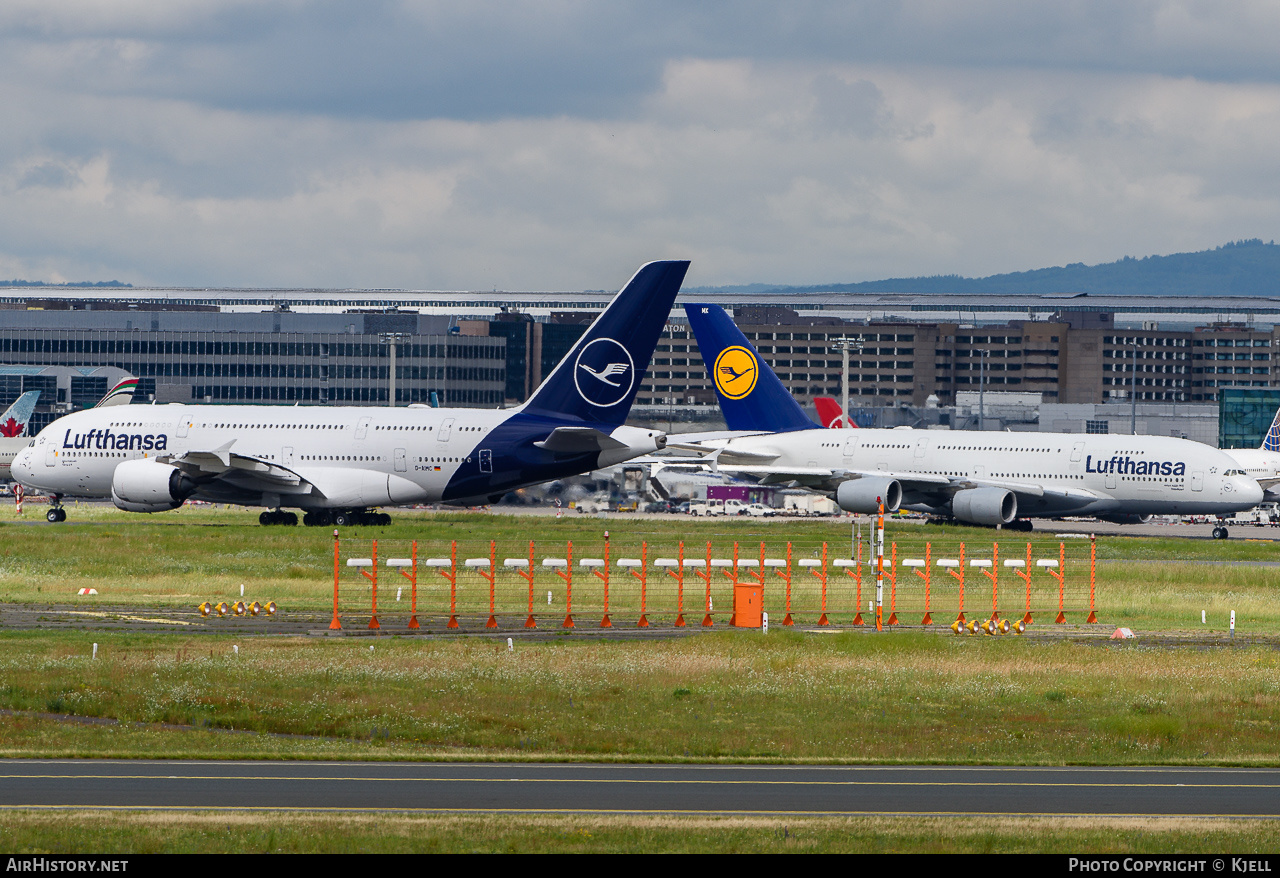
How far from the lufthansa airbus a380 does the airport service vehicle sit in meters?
17.8

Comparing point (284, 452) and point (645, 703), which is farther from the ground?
point (284, 452)

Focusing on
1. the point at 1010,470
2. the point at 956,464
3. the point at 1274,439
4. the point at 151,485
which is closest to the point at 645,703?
the point at 151,485

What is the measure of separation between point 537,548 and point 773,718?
3271 centimetres

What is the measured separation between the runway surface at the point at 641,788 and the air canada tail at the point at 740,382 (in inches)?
2683

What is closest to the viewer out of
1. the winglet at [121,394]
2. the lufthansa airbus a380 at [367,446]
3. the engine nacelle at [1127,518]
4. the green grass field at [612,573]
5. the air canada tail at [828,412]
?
the green grass field at [612,573]

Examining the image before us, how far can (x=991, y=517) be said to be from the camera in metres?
79.6

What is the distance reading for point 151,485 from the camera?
68.2 m

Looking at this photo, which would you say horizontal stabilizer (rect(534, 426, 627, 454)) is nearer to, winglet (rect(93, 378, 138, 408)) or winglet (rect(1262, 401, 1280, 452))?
winglet (rect(93, 378, 138, 408))

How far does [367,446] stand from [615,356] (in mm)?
11992

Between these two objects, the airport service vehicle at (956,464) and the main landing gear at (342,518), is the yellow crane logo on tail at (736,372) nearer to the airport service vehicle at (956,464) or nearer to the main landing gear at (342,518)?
A: the airport service vehicle at (956,464)

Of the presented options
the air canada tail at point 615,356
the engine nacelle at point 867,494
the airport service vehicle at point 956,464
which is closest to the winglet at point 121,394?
the airport service vehicle at point 956,464

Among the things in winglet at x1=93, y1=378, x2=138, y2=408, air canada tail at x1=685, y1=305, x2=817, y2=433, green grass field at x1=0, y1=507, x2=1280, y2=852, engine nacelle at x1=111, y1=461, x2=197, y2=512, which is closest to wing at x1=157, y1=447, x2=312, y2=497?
engine nacelle at x1=111, y1=461, x2=197, y2=512

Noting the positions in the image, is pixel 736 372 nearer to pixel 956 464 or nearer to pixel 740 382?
pixel 740 382

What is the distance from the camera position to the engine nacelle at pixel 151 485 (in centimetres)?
6819
